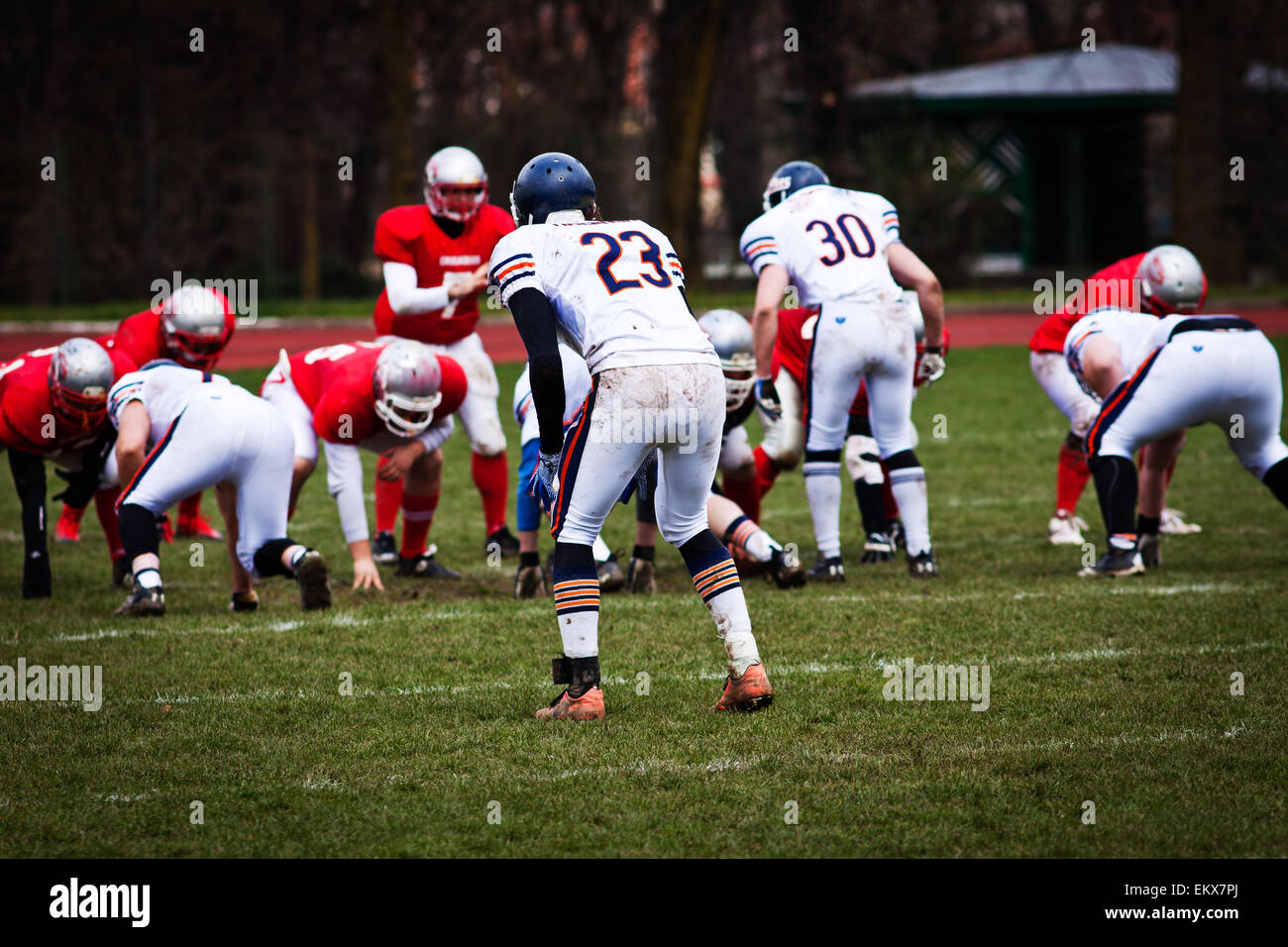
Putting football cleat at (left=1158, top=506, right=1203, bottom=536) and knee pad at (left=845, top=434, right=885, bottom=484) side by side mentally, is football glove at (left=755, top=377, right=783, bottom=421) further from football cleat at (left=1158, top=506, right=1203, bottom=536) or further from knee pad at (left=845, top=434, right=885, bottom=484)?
football cleat at (left=1158, top=506, right=1203, bottom=536)

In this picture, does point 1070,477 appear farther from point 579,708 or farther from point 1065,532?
point 579,708

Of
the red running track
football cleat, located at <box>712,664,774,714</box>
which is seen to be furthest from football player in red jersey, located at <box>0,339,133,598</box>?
the red running track

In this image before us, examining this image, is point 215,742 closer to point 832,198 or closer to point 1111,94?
point 832,198

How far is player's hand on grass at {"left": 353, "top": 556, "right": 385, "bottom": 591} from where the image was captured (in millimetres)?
7559

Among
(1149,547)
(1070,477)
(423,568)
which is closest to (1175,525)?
(1070,477)

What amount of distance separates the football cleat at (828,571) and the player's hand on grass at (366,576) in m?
2.17

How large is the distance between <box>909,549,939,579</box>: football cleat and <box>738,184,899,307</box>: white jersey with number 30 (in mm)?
1315

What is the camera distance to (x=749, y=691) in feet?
16.5

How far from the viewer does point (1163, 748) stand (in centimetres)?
457

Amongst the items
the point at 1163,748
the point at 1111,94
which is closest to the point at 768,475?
the point at 1163,748

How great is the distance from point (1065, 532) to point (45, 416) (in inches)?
Result: 216

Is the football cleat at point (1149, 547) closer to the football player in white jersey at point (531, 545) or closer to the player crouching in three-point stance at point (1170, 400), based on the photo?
the player crouching in three-point stance at point (1170, 400)

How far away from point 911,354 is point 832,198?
0.92 m

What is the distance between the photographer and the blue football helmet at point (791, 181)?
26.8 feet
